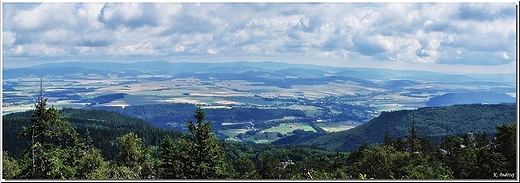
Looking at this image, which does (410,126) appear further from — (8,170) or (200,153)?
(8,170)

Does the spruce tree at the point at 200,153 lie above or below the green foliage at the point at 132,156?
above

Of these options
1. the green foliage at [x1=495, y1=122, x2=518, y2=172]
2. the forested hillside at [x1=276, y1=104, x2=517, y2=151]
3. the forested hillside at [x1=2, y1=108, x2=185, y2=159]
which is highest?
the green foliage at [x1=495, y1=122, x2=518, y2=172]

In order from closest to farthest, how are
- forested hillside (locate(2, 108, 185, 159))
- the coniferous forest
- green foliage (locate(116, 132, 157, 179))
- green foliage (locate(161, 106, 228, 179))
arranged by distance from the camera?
the coniferous forest < green foliage (locate(161, 106, 228, 179)) < green foliage (locate(116, 132, 157, 179)) < forested hillside (locate(2, 108, 185, 159))

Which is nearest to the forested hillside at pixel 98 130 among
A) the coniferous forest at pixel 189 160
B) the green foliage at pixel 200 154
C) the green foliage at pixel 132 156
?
the green foliage at pixel 132 156

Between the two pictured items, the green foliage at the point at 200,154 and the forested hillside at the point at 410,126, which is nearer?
the green foliage at the point at 200,154

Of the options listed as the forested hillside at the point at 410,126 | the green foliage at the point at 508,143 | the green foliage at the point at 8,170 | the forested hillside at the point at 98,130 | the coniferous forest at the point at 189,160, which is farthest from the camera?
the forested hillside at the point at 410,126

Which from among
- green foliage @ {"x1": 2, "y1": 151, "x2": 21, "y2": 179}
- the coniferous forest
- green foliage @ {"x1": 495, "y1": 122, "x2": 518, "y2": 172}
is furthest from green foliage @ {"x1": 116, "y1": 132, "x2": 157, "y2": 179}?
green foliage @ {"x1": 495, "y1": 122, "x2": 518, "y2": 172}

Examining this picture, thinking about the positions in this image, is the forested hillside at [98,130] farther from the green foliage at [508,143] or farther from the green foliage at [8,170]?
the green foliage at [508,143]

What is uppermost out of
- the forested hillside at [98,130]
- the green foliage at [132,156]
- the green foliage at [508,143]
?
the green foliage at [508,143]

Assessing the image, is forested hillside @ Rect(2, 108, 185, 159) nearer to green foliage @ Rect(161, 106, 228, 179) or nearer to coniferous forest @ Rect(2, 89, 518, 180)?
coniferous forest @ Rect(2, 89, 518, 180)

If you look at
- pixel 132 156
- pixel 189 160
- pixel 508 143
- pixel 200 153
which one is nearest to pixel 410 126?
pixel 508 143

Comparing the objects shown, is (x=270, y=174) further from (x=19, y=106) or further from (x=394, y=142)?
(x=19, y=106)

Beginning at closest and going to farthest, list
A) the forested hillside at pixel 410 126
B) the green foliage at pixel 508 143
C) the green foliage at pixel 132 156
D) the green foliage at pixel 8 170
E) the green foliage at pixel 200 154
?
the green foliage at pixel 8 170, the green foliage at pixel 200 154, the green foliage at pixel 508 143, the green foliage at pixel 132 156, the forested hillside at pixel 410 126
